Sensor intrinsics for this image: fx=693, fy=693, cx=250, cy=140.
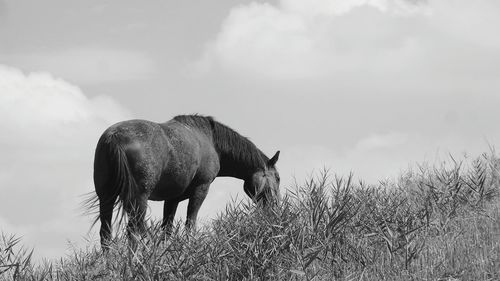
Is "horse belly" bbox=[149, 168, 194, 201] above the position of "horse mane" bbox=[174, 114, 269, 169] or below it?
below

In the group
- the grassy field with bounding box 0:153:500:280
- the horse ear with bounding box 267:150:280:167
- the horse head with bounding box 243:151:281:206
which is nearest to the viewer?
the grassy field with bounding box 0:153:500:280

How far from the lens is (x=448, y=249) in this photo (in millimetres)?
5410

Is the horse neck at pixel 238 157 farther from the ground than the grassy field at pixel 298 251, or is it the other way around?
the horse neck at pixel 238 157

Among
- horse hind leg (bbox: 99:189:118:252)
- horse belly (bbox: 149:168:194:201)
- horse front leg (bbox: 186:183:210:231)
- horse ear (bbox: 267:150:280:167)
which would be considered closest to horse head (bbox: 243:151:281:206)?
horse ear (bbox: 267:150:280:167)

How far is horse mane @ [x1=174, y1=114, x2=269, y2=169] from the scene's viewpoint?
33.2 ft

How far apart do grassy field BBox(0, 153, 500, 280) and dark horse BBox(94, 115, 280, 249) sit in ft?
Answer: 5.51

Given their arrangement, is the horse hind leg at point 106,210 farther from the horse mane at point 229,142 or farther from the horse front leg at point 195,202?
the horse mane at point 229,142

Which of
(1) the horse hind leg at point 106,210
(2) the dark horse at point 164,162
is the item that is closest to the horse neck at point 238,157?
(2) the dark horse at point 164,162

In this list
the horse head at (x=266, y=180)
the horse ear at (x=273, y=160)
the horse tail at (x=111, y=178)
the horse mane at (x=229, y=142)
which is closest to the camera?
the horse tail at (x=111, y=178)

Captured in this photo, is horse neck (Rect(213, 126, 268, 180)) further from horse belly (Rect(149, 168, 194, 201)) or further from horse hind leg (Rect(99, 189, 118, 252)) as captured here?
horse hind leg (Rect(99, 189, 118, 252))

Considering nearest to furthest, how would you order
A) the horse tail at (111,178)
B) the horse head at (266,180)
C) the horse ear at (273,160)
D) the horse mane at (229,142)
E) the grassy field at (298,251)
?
the grassy field at (298,251), the horse tail at (111,178), the horse mane at (229,142), the horse head at (266,180), the horse ear at (273,160)

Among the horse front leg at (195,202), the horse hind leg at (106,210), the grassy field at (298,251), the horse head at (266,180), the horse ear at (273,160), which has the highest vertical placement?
the horse ear at (273,160)

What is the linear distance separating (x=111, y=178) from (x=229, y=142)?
2.47 m

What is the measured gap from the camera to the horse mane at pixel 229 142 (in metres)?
10.1
